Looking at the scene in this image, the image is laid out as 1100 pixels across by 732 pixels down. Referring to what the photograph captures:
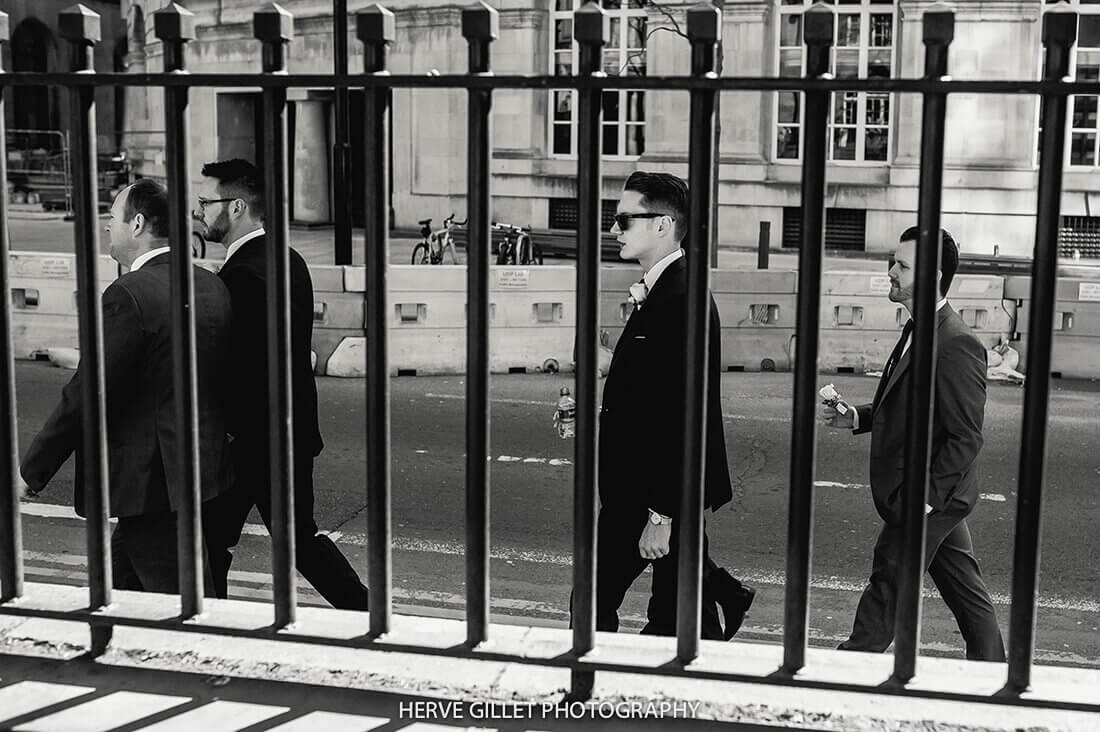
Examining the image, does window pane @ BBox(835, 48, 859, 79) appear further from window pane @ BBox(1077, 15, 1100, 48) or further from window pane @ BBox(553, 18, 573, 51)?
window pane @ BBox(553, 18, 573, 51)

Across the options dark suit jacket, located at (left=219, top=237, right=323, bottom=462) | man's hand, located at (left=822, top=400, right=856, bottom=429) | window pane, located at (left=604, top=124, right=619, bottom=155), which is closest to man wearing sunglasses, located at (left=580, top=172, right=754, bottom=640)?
man's hand, located at (left=822, top=400, right=856, bottom=429)

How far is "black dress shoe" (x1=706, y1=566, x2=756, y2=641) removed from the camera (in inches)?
210

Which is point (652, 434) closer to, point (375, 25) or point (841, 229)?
point (375, 25)

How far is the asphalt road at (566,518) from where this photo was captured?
6953 mm

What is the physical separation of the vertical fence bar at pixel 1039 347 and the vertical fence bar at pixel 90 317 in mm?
2037

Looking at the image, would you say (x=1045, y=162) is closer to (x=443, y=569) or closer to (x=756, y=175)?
(x=443, y=569)

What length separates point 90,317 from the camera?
329 cm

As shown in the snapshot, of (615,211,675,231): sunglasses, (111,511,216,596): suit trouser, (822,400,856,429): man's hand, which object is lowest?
(111,511,216,596): suit trouser

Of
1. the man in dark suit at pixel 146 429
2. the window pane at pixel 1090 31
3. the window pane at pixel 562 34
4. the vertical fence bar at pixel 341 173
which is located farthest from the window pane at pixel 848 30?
the man in dark suit at pixel 146 429

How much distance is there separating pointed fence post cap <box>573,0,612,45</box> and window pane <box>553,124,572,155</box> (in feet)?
87.0

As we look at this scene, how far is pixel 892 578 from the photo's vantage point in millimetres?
5406

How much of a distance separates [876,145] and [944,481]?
22697mm

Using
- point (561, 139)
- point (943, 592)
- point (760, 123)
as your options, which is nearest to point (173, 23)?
point (943, 592)

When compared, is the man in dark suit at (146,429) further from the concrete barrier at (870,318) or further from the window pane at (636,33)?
the window pane at (636,33)
